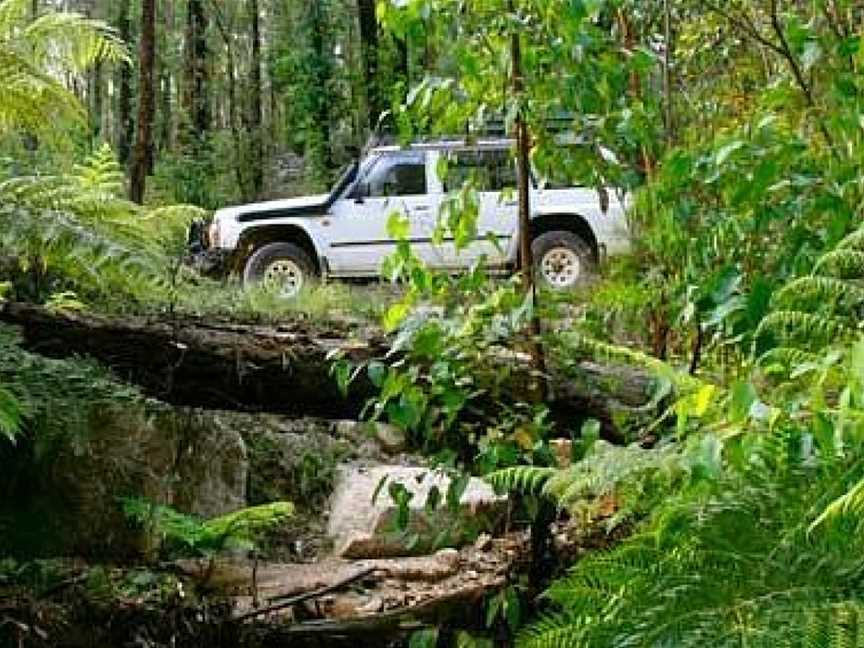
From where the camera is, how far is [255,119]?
812 inches

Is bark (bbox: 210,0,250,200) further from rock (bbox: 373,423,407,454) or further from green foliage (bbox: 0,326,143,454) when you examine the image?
green foliage (bbox: 0,326,143,454)

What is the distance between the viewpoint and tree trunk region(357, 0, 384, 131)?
56.1ft

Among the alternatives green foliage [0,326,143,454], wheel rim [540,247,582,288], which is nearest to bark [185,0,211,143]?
wheel rim [540,247,582,288]

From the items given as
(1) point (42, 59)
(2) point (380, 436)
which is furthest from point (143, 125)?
(1) point (42, 59)

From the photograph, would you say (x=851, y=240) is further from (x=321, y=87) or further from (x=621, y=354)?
(x=321, y=87)

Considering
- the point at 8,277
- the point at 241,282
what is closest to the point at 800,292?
the point at 8,277

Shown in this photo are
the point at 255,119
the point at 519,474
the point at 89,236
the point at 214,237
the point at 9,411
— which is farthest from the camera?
the point at 255,119

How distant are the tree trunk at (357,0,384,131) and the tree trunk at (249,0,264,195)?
91.2 inches

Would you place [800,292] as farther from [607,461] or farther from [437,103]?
[437,103]

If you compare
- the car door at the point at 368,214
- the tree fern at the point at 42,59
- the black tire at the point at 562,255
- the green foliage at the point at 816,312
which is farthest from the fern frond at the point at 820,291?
the car door at the point at 368,214

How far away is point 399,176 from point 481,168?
747 centimetres

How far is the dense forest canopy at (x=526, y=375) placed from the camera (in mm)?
1720

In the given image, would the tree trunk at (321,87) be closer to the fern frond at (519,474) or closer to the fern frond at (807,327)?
the fern frond at (519,474)

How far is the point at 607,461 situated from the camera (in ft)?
6.21
